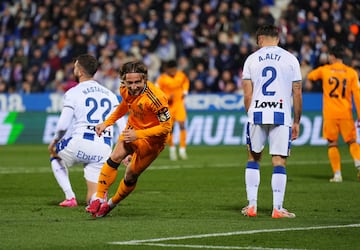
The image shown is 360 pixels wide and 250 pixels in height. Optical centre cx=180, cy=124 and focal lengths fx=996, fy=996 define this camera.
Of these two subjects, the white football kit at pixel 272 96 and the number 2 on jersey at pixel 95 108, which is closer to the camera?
the white football kit at pixel 272 96

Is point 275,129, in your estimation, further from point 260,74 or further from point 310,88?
point 310,88

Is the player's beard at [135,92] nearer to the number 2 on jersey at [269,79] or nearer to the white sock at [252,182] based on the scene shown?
the number 2 on jersey at [269,79]

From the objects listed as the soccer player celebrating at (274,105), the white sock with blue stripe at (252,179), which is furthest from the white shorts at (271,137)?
the white sock with blue stripe at (252,179)

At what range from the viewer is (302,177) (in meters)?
19.0

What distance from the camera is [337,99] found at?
18.4 m

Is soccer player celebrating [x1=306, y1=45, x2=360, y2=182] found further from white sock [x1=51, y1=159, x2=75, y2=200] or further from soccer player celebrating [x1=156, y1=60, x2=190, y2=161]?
soccer player celebrating [x1=156, y1=60, x2=190, y2=161]

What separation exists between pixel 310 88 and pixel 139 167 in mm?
18968

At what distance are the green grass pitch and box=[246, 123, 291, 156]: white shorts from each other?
84 centimetres

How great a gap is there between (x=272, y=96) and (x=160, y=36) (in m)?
20.6

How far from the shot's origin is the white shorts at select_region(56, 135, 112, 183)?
527 inches

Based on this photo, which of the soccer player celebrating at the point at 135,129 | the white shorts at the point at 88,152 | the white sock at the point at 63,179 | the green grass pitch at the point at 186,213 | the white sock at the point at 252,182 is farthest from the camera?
the white sock at the point at 63,179

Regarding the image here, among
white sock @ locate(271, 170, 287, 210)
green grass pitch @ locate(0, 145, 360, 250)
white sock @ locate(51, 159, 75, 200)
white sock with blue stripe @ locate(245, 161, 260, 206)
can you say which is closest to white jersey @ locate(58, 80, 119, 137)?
white sock @ locate(51, 159, 75, 200)

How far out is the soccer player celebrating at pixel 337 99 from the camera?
1805 cm

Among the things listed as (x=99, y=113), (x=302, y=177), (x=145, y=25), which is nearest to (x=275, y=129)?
(x=99, y=113)
